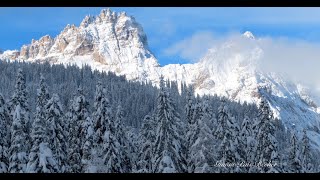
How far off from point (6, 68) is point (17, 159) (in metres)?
135

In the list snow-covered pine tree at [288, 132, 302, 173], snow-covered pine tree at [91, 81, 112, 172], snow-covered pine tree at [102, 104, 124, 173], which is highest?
snow-covered pine tree at [91, 81, 112, 172]

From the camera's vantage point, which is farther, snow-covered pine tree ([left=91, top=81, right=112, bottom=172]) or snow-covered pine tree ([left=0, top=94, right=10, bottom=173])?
snow-covered pine tree ([left=91, top=81, right=112, bottom=172])

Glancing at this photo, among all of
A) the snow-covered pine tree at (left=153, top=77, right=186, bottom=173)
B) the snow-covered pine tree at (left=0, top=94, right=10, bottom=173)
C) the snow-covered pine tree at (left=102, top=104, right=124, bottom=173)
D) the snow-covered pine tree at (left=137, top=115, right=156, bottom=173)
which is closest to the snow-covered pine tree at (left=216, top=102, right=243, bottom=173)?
the snow-covered pine tree at (left=153, top=77, right=186, bottom=173)

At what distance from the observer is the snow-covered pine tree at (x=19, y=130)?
29047 mm

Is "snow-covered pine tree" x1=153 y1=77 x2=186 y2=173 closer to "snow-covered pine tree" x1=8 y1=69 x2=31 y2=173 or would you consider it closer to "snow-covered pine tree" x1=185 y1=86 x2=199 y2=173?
"snow-covered pine tree" x1=185 y1=86 x2=199 y2=173

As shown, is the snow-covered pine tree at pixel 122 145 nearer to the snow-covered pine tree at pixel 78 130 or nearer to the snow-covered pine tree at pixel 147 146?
the snow-covered pine tree at pixel 147 146

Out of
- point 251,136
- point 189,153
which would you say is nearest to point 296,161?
point 251,136

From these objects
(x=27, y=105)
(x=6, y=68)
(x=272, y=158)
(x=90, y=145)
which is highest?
(x=6, y=68)

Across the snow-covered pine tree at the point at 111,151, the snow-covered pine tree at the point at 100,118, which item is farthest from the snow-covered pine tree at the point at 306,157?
the snow-covered pine tree at the point at 100,118

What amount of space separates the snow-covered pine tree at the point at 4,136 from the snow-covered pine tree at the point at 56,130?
257 centimetres

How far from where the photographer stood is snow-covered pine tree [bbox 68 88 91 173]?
3319 centimetres

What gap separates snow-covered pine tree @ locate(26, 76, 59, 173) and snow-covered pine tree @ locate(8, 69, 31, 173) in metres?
0.68
